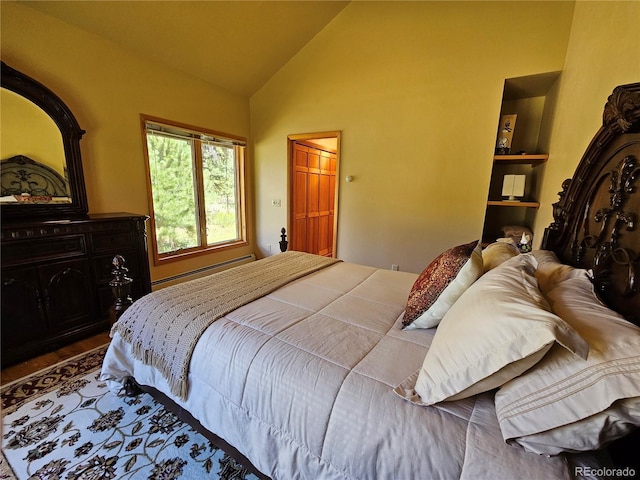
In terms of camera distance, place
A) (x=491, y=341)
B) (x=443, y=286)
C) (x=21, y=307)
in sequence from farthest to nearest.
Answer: (x=21, y=307) → (x=443, y=286) → (x=491, y=341)

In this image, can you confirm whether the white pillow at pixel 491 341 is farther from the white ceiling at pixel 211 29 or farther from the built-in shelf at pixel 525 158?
the white ceiling at pixel 211 29

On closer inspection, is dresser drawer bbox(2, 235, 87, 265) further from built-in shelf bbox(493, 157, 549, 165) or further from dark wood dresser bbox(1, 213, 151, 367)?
built-in shelf bbox(493, 157, 549, 165)

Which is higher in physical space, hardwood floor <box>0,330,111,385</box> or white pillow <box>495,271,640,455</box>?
white pillow <box>495,271,640,455</box>

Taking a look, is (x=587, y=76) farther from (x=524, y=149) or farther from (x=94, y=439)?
(x=94, y=439)

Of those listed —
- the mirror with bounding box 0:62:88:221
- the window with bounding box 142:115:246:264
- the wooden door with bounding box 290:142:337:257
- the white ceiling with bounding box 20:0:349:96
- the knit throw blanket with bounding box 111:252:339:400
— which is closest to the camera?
the knit throw blanket with bounding box 111:252:339:400

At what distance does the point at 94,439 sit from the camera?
1462mm

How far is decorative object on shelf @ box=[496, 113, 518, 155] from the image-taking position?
279cm

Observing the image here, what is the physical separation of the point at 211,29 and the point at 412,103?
232cm

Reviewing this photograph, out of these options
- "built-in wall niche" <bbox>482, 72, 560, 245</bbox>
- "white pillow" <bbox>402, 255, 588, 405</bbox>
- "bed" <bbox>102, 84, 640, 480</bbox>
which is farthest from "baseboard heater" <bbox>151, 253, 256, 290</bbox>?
"built-in wall niche" <bbox>482, 72, 560, 245</bbox>

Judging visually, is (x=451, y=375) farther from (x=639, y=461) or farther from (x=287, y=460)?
(x=287, y=460)

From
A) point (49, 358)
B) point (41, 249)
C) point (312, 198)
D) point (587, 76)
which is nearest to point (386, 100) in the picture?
point (587, 76)

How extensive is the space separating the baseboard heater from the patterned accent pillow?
3089 millimetres

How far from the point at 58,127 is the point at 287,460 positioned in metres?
3.02

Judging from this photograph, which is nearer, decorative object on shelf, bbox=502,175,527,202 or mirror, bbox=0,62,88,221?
mirror, bbox=0,62,88,221
